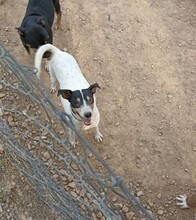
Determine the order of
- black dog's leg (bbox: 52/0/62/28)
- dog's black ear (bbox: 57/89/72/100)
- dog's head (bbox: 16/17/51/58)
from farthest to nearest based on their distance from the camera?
black dog's leg (bbox: 52/0/62/28), dog's head (bbox: 16/17/51/58), dog's black ear (bbox: 57/89/72/100)

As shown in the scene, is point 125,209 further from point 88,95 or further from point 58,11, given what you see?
point 58,11

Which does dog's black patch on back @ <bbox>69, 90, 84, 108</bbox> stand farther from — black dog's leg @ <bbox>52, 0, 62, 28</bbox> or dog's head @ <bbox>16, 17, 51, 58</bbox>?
black dog's leg @ <bbox>52, 0, 62, 28</bbox>

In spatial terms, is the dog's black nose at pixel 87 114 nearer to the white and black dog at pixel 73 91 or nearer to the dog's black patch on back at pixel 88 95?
the white and black dog at pixel 73 91

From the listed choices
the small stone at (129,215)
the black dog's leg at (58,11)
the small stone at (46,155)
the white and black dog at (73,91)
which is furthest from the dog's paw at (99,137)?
the black dog's leg at (58,11)

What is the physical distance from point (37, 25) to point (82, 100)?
1.49m

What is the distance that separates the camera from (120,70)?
18.2 feet

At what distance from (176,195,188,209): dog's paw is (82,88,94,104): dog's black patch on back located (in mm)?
1450

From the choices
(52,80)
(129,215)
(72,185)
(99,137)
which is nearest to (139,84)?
(99,137)

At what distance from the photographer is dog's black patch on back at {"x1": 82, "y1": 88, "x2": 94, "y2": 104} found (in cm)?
424

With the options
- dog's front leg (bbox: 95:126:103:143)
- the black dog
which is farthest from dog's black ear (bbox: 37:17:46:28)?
dog's front leg (bbox: 95:126:103:143)

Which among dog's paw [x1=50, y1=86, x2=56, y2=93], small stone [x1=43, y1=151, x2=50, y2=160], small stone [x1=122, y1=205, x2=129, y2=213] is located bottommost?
small stone [x1=122, y1=205, x2=129, y2=213]

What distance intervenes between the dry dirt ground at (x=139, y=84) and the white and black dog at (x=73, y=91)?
48 centimetres

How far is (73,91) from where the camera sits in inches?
170

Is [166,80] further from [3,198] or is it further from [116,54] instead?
[3,198]
